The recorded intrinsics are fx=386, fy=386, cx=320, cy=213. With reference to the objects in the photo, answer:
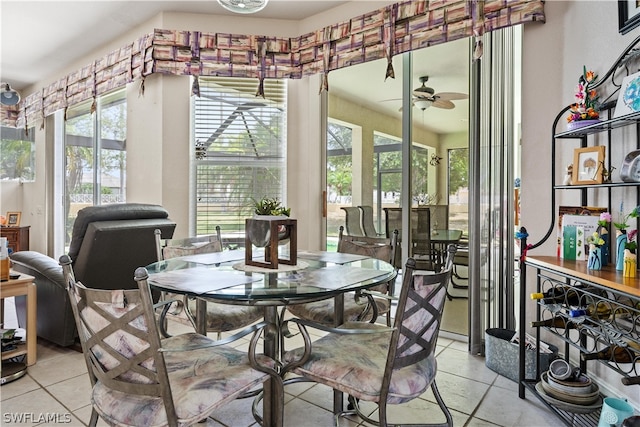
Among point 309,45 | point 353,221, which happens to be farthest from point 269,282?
point 309,45

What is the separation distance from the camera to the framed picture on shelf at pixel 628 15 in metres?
1.82

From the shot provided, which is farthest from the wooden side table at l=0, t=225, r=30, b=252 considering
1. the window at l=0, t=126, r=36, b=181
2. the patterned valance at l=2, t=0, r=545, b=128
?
the patterned valance at l=2, t=0, r=545, b=128

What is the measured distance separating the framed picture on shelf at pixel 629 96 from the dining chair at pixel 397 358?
3.58 feet

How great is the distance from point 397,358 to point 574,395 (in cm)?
110

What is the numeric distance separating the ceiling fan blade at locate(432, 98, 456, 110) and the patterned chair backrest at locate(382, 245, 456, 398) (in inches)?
77.2

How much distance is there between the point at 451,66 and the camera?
10.2 feet

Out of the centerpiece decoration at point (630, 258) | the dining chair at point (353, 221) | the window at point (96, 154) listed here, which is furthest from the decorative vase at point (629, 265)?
the window at point (96, 154)

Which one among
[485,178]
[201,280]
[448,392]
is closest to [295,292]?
[201,280]

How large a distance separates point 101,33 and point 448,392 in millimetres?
4884

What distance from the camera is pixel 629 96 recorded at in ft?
5.72

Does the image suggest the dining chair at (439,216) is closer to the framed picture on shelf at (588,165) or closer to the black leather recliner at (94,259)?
the framed picture on shelf at (588,165)

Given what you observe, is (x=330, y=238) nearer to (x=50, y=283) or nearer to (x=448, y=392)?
(x=448, y=392)

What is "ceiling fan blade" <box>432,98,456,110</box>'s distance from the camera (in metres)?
3.07

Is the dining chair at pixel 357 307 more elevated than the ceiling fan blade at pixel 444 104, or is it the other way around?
the ceiling fan blade at pixel 444 104
